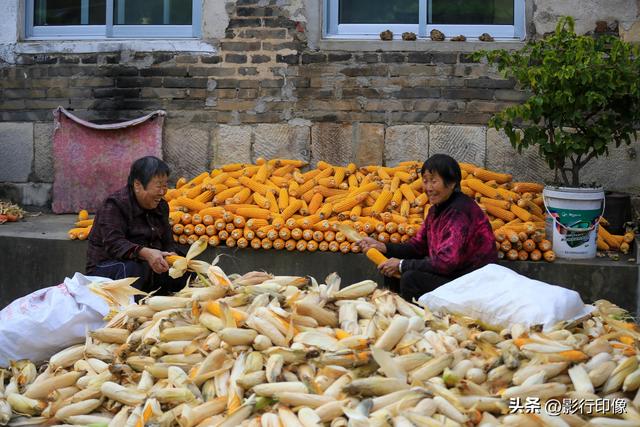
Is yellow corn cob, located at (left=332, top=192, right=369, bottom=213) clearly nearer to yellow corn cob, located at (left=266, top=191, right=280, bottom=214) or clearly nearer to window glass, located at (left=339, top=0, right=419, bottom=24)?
yellow corn cob, located at (left=266, top=191, right=280, bottom=214)

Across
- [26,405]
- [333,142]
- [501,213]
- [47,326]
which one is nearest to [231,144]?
[333,142]

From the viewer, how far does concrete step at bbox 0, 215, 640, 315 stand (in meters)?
6.23

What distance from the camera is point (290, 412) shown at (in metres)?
3.38

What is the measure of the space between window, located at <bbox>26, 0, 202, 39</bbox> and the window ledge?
0.17 m

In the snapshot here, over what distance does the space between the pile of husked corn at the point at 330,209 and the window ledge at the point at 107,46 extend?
166cm

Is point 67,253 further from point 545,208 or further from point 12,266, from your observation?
point 545,208

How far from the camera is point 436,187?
541 cm

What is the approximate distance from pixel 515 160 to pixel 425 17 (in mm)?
1641

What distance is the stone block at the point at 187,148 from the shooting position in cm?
850

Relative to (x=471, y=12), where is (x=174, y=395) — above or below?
below

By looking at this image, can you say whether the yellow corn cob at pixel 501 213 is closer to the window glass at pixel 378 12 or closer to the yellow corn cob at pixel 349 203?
the yellow corn cob at pixel 349 203

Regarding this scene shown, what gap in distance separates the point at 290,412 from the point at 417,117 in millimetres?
5088

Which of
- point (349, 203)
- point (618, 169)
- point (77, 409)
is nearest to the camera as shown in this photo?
point (77, 409)

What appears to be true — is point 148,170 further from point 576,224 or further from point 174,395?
point 576,224
